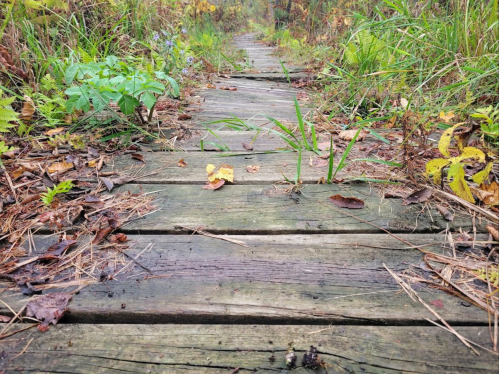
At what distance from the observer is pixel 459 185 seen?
1215 mm

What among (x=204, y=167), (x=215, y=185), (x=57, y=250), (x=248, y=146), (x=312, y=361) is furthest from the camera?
(x=248, y=146)

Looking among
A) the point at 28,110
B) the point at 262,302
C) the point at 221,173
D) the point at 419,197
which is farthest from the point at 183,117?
the point at 262,302

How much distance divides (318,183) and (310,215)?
30cm

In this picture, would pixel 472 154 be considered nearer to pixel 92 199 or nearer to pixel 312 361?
pixel 312 361

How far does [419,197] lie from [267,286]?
833mm

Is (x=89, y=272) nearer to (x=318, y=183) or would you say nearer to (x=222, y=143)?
(x=318, y=183)

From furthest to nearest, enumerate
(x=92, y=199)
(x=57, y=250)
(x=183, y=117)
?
1. (x=183, y=117)
2. (x=92, y=199)
3. (x=57, y=250)

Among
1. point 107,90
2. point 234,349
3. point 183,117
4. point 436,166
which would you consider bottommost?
point 234,349

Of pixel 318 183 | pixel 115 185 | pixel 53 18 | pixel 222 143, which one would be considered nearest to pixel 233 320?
pixel 318 183

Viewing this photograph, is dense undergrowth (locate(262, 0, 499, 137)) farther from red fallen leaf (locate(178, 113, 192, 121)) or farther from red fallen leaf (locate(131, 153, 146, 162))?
red fallen leaf (locate(131, 153, 146, 162))

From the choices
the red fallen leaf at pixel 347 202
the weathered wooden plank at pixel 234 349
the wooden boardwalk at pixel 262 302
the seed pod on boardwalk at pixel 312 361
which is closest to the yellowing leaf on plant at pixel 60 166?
the wooden boardwalk at pixel 262 302

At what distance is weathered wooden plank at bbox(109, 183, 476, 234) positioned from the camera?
120cm

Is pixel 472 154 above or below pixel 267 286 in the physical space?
above

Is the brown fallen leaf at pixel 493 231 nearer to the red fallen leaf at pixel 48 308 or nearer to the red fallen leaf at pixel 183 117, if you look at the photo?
the red fallen leaf at pixel 48 308
